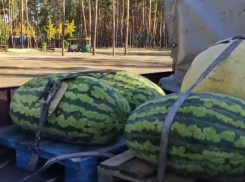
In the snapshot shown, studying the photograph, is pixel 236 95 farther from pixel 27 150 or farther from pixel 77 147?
pixel 27 150

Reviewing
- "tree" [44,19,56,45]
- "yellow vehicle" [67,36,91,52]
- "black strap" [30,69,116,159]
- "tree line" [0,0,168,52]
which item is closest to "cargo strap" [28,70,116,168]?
"black strap" [30,69,116,159]

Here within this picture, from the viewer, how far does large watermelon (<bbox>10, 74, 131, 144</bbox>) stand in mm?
2342

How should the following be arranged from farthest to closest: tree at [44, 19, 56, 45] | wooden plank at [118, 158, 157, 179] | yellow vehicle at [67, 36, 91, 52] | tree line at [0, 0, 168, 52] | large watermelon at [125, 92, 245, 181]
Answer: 1. tree at [44, 19, 56, 45]
2. tree line at [0, 0, 168, 52]
3. yellow vehicle at [67, 36, 91, 52]
4. wooden plank at [118, 158, 157, 179]
5. large watermelon at [125, 92, 245, 181]

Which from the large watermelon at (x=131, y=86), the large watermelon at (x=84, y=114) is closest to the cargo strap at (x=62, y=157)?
the large watermelon at (x=84, y=114)

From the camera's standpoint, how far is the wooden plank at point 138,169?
1837 mm

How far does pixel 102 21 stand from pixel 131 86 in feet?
172

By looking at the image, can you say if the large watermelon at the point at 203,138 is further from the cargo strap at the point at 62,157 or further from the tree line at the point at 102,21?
the tree line at the point at 102,21

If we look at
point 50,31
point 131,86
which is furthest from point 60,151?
point 50,31

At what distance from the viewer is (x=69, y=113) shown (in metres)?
2.35

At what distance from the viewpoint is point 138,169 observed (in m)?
1.90

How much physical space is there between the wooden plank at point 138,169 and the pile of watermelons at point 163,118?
47mm

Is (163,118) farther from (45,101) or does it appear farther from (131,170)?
(45,101)

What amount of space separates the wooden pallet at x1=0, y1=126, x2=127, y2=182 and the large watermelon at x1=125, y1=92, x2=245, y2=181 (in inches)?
16.5

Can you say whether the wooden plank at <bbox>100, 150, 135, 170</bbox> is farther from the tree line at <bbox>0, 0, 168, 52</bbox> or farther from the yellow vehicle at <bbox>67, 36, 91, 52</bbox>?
the tree line at <bbox>0, 0, 168, 52</bbox>
